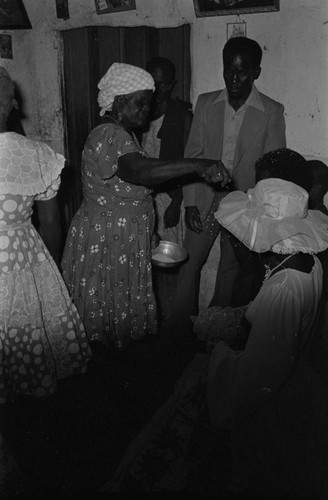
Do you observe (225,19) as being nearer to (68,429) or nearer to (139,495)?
(68,429)

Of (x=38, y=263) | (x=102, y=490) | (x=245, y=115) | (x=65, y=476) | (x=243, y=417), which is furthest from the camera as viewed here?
(x=245, y=115)

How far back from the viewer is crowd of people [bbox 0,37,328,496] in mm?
2008

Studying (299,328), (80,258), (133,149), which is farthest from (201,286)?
(299,328)

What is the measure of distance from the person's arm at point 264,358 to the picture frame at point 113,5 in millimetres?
2931

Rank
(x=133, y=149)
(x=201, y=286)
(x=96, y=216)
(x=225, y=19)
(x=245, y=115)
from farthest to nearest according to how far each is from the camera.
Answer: (x=201, y=286) → (x=225, y=19) → (x=245, y=115) → (x=96, y=216) → (x=133, y=149)

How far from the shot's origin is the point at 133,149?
3.04m

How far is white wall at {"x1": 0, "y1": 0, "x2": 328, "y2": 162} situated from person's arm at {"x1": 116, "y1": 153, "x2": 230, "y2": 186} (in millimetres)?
1152

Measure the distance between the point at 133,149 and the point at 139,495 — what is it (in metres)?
1.80

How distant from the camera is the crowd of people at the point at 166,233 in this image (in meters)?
2.01

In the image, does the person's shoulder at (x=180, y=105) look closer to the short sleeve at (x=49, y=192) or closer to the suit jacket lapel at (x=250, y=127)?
the suit jacket lapel at (x=250, y=127)

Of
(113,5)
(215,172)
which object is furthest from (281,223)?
(113,5)

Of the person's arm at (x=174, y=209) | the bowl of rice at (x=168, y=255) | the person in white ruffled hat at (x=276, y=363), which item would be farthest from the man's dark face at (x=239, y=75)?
the person in white ruffled hat at (x=276, y=363)

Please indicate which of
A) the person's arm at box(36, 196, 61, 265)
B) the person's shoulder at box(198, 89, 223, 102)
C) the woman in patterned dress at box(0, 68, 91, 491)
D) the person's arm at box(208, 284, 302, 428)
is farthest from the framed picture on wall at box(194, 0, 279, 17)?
the person's arm at box(208, 284, 302, 428)

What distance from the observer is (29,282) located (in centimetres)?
273
